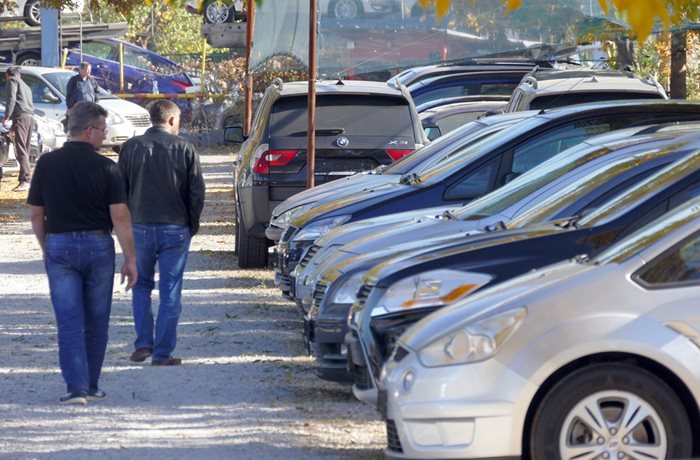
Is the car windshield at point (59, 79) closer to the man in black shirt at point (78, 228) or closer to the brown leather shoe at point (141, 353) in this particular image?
the brown leather shoe at point (141, 353)

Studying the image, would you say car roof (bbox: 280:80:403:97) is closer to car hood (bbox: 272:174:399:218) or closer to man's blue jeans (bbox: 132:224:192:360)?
car hood (bbox: 272:174:399:218)

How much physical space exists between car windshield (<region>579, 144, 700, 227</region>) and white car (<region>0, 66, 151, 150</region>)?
20640mm

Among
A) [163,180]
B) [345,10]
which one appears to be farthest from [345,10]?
[163,180]

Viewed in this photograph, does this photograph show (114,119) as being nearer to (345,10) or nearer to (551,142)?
(345,10)

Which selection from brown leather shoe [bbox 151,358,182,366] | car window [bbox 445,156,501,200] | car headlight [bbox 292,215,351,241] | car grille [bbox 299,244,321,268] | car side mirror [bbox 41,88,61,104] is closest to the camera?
brown leather shoe [bbox 151,358,182,366]

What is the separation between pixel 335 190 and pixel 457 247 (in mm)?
4202

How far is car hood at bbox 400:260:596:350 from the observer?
5555mm

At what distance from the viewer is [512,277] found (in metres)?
6.35

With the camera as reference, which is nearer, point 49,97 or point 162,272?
point 162,272

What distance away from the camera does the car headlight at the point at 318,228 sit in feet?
32.1

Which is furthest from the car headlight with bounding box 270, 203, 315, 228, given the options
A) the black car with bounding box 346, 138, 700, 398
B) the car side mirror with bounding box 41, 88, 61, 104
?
the car side mirror with bounding box 41, 88, 61, 104

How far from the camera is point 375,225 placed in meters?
8.93

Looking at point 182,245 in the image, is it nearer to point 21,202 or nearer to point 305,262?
point 305,262

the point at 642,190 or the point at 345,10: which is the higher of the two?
the point at 345,10
